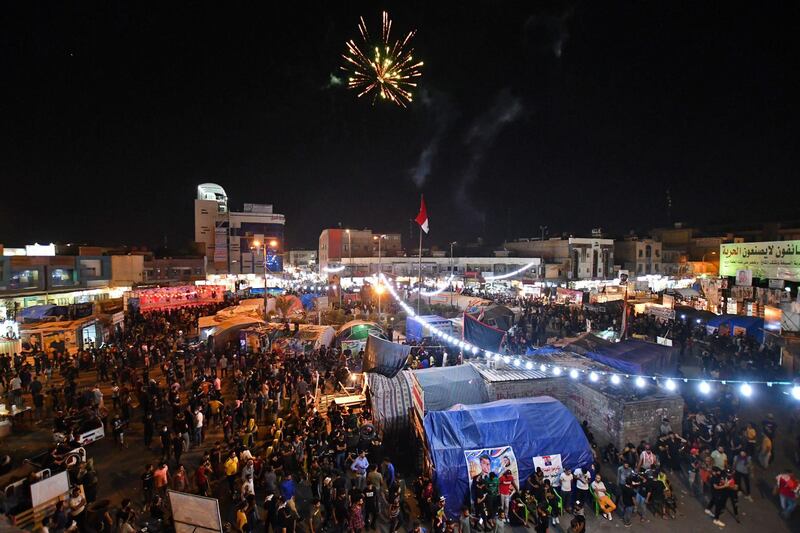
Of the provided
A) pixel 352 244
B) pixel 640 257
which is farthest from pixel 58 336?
pixel 640 257

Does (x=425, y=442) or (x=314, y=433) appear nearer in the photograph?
(x=425, y=442)

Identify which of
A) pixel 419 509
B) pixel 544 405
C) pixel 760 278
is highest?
pixel 760 278

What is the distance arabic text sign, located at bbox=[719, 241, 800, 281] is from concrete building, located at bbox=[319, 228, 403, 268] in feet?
119

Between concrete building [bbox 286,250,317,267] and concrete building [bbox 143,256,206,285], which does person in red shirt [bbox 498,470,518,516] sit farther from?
concrete building [bbox 286,250,317,267]

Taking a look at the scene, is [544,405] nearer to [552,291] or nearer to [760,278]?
[552,291]

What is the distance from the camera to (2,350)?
49.5 feet

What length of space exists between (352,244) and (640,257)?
130 feet

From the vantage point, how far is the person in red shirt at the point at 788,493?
7.12m

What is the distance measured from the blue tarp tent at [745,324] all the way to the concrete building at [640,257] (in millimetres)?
35553

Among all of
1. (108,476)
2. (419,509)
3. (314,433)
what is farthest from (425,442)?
(108,476)

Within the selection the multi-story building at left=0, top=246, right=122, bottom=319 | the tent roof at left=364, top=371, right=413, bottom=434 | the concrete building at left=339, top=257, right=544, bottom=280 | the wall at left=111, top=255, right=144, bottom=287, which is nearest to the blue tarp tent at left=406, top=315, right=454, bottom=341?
the tent roof at left=364, top=371, right=413, bottom=434

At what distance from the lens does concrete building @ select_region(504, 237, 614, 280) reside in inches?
1855

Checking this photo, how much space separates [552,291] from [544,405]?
2413cm

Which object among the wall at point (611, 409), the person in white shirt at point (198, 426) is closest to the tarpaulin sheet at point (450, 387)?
the wall at point (611, 409)
